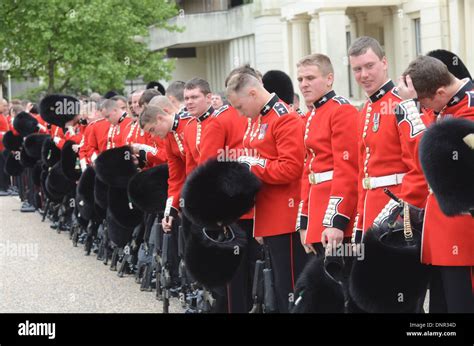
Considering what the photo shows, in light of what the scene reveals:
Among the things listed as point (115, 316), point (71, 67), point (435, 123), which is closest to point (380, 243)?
point (435, 123)

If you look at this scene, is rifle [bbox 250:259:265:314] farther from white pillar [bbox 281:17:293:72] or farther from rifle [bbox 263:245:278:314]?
white pillar [bbox 281:17:293:72]

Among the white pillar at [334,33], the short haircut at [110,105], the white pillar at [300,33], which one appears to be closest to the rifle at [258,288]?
the short haircut at [110,105]

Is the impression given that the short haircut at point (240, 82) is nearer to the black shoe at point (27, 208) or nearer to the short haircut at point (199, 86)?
the short haircut at point (199, 86)

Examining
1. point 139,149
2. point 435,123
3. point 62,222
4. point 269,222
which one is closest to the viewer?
point 435,123

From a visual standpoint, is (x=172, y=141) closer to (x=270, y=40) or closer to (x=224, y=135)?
(x=224, y=135)

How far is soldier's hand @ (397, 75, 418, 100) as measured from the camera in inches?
246

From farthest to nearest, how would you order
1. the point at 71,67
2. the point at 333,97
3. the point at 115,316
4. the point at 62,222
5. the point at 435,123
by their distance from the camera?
the point at 71,67
the point at 62,222
the point at 115,316
the point at 333,97
the point at 435,123

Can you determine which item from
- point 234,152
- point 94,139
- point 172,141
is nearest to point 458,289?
point 234,152

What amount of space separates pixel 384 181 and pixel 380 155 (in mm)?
145

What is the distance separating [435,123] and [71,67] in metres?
28.9

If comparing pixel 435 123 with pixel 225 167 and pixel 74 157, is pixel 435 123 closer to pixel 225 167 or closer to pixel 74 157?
pixel 225 167

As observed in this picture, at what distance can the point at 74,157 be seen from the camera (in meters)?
16.1

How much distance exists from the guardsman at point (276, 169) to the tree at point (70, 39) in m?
24.7

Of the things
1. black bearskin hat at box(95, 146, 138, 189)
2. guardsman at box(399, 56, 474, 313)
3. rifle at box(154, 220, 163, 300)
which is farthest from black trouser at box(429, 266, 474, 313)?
black bearskin hat at box(95, 146, 138, 189)
